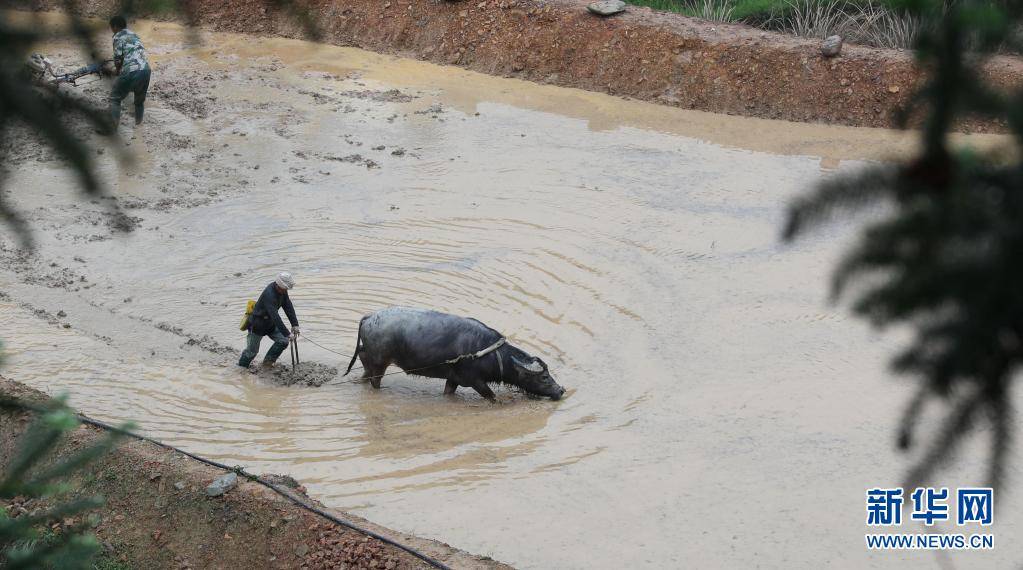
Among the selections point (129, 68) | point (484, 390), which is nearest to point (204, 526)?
point (484, 390)

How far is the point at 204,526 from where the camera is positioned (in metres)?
8.58

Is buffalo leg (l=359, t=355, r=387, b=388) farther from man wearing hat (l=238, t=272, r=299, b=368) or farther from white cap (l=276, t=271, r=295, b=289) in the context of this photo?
white cap (l=276, t=271, r=295, b=289)

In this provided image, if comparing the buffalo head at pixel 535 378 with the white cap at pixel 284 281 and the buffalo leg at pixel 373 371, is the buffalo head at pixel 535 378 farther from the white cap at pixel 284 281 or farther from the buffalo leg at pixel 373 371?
the white cap at pixel 284 281

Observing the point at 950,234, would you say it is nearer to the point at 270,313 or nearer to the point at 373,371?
the point at 373,371

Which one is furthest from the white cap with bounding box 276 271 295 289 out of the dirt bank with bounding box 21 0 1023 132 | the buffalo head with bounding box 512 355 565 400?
the dirt bank with bounding box 21 0 1023 132

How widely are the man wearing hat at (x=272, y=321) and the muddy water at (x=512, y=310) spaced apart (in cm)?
Result: 42

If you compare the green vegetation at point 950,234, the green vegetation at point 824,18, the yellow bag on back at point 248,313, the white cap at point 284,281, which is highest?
the green vegetation at point 950,234

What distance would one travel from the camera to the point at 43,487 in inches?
157

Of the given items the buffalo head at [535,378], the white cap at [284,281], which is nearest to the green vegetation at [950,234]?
the buffalo head at [535,378]

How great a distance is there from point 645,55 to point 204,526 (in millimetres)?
14223

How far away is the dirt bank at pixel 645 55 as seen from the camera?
18.8 m

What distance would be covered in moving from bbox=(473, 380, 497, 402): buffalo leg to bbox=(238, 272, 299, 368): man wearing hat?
2061 mm

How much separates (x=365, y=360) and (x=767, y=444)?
4317 mm

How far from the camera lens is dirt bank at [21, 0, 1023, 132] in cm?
1875
